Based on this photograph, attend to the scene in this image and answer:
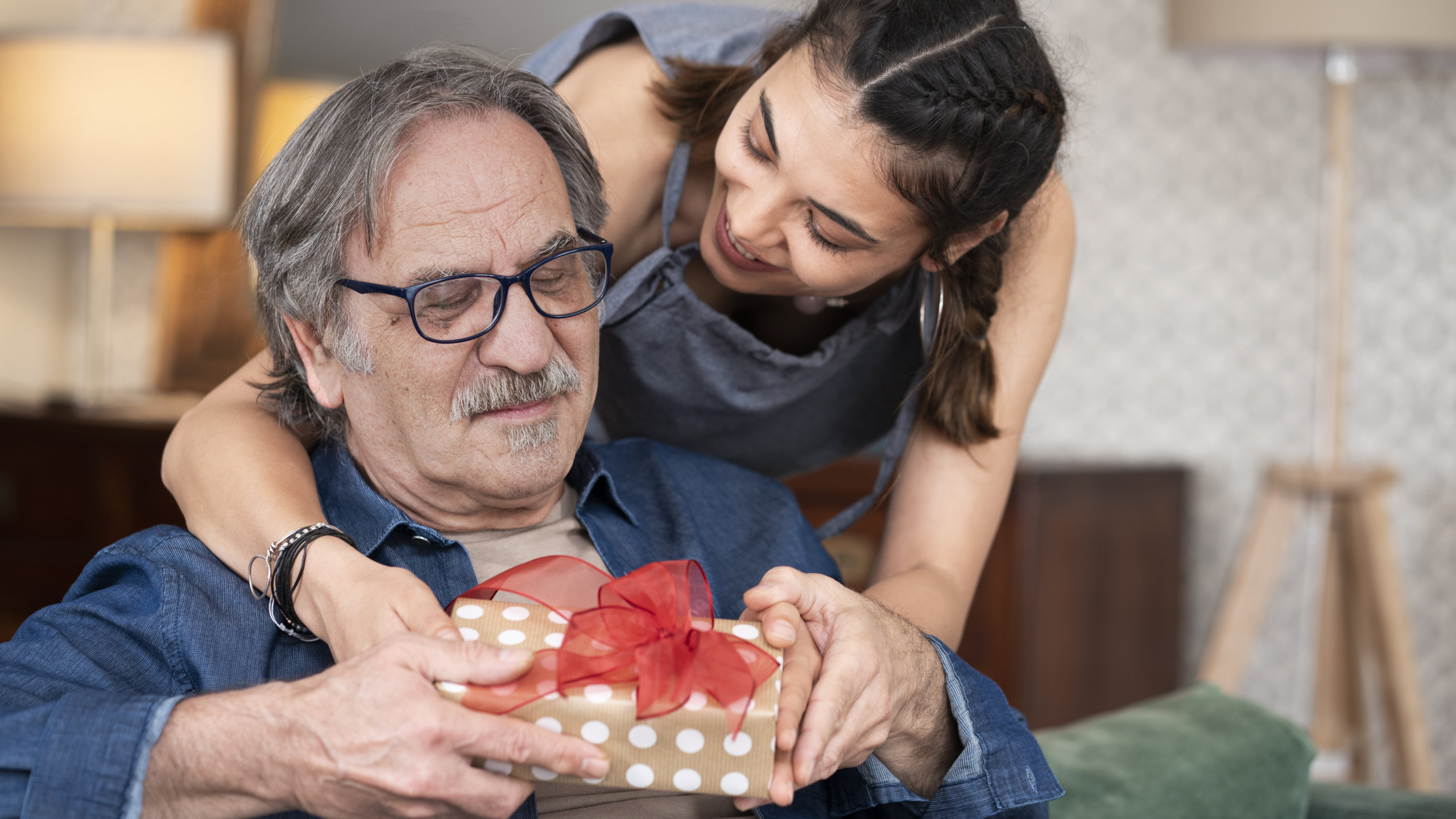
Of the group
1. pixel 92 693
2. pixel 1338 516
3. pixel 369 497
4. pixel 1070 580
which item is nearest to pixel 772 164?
pixel 369 497

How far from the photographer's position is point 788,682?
0.91 meters

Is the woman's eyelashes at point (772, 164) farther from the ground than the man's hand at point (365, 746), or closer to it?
farther from the ground

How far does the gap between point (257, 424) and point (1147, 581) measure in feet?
7.65

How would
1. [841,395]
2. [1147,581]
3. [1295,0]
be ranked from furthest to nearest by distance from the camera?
[1147,581] → [1295,0] → [841,395]

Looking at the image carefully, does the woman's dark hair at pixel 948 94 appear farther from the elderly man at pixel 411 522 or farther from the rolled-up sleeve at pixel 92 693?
the rolled-up sleeve at pixel 92 693

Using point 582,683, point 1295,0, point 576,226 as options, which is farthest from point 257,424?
point 1295,0

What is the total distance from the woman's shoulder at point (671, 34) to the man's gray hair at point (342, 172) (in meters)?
0.24

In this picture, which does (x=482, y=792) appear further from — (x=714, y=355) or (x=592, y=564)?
(x=714, y=355)

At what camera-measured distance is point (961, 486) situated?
143cm

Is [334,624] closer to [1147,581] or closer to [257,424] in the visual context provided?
[257,424]

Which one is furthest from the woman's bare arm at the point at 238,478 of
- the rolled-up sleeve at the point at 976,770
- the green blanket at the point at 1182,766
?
the green blanket at the point at 1182,766

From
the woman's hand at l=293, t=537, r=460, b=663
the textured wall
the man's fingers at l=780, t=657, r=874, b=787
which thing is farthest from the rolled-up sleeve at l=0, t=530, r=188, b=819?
the textured wall

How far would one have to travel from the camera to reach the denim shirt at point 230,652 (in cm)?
85

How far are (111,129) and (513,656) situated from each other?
2.83 meters
